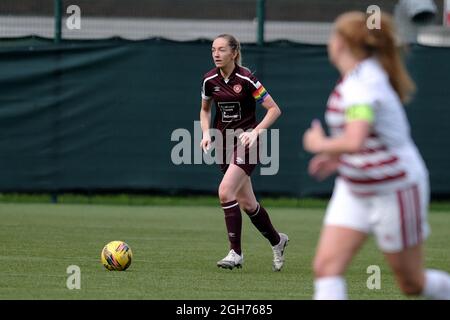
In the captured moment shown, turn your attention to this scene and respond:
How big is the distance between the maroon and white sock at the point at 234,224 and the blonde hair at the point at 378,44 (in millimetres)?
4378

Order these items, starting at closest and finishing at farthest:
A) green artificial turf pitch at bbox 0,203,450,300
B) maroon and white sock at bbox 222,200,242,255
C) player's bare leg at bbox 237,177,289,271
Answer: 1. green artificial turf pitch at bbox 0,203,450,300
2. maroon and white sock at bbox 222,200,242,255
3. player's bare leg at bbox 237,177,289,271

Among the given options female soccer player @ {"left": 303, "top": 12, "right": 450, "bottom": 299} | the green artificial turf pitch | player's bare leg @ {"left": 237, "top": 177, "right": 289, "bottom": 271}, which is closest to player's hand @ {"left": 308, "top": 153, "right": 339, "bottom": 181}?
female soccer player @ {"left": 303, "top": 12, "right": 450, "bottom": 299}

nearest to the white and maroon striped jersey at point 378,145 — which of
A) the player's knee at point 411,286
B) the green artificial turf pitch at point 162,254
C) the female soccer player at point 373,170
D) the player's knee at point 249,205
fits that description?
the female soccer player at point 373,170

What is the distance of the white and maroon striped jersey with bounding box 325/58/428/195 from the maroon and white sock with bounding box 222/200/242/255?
171 inches

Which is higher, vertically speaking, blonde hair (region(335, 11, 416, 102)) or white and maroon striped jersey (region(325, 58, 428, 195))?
blonde hair (region(335, 11, 416, 102))

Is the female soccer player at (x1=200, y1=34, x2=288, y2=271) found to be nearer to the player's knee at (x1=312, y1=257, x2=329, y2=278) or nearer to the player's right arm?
the player's right arm

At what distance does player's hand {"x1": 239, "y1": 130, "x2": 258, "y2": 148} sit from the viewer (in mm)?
9516

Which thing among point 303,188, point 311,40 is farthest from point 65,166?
point 311,40

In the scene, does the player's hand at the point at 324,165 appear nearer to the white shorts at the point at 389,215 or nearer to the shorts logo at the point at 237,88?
the white shorts at the point at 389,215

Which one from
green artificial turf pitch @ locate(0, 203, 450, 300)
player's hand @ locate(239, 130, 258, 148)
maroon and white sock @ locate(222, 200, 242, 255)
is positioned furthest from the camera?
maroon and white sock @ locate(222, 200, 242, 255)

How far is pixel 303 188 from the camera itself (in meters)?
17.1

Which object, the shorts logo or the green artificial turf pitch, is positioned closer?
the green artificial turf pitch

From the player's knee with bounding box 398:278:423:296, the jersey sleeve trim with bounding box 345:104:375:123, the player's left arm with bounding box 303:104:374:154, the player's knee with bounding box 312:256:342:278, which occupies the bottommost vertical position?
the player's knee with bounding box 398:278:423:296

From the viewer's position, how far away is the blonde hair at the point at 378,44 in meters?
5.54
